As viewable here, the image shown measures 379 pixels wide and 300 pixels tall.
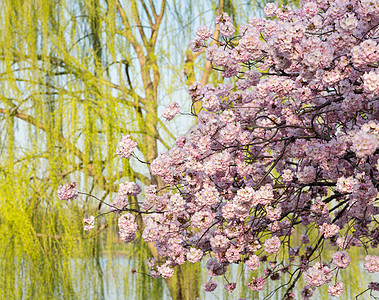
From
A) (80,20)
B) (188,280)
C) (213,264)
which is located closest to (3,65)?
(80,20)

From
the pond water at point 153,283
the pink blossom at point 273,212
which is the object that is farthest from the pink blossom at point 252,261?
the pond water at point 153,283

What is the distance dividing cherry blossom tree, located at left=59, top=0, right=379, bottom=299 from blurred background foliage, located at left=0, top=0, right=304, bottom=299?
142 cm

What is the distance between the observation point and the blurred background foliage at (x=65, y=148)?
11.2 feet

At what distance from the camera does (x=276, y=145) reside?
188 cm

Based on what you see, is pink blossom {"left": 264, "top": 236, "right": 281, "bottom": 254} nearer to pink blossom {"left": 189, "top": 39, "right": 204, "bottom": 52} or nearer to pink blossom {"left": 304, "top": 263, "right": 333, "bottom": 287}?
pink blossom {"left": 304, "top": 263, "right": 333, "bottom": 287}

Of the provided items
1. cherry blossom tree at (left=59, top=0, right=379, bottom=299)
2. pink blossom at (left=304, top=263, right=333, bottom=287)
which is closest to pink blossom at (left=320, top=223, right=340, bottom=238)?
cherry blossom tree at (left=59, top=0, right=379, bottom=299)

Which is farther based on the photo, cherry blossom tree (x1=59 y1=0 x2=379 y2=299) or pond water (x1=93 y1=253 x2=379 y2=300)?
pond water (x1=93 y1=253 x2=379 y2=300)

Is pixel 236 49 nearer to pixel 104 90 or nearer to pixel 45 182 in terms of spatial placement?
pixel 104 90

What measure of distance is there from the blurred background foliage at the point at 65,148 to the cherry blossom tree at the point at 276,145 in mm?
1418

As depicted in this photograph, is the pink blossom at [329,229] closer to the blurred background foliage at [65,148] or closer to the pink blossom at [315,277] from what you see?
the pink blossom at [315,277]

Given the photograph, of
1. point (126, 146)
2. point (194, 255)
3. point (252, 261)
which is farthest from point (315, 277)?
point (126, 146)

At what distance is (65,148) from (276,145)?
6.68 feet

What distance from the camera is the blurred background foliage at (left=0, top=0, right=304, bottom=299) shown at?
341cm

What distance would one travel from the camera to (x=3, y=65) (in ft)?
11.8
